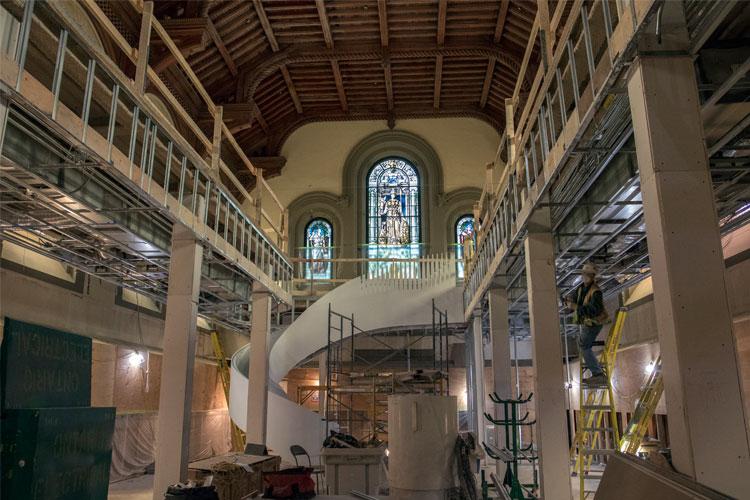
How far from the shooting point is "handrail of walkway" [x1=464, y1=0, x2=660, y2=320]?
4633mm

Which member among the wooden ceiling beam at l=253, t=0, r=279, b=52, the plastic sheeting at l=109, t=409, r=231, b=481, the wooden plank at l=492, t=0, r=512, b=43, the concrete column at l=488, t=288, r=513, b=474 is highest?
the wooden plank at l=492, t=0, r=512, b=43

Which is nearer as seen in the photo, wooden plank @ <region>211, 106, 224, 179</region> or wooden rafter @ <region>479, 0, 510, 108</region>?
wooden plank @ <region>211, 106, 224, 179</region>

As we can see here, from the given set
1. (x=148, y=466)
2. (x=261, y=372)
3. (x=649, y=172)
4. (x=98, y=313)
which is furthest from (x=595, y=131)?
(x=148, y=466)

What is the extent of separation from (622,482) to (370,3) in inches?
724

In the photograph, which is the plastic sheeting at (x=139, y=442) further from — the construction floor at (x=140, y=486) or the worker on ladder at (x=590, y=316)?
the worker on ladder at (x=590, y=316)

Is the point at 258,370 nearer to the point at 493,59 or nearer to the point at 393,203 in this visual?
the point at 393,203

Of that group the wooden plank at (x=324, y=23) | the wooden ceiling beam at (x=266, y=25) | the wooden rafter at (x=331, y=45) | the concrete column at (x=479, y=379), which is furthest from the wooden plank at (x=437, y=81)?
the concrete column at (x=479, y=379)

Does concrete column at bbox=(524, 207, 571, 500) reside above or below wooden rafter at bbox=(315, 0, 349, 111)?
below

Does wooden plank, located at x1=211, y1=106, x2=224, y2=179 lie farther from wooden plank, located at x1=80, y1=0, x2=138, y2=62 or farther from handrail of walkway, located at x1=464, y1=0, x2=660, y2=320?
handrail of walkway, located at x1=464, y1=0, x2=660, y2=320

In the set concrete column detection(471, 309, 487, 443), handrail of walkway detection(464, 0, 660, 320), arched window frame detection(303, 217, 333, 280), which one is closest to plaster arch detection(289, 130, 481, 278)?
arched window frame detection(303, 217, 333, 280)

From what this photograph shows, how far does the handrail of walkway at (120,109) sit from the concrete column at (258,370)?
182cm

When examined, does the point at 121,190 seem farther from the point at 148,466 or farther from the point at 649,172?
the point at 148,466

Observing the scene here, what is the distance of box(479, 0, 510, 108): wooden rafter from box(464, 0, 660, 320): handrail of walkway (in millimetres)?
10705

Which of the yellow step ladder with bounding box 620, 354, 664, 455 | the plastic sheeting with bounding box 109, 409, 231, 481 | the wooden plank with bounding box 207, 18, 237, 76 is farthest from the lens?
the wooden plank with bounding box 207, 18, 237, 76
